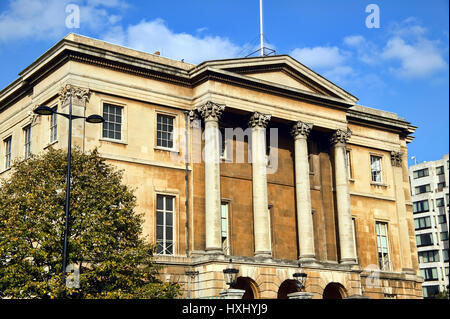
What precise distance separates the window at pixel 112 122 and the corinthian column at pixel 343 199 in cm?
1512

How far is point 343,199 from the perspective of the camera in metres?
44.9

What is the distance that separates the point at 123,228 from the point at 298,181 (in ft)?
50.1

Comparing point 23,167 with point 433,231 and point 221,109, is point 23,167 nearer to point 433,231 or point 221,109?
point 221,109

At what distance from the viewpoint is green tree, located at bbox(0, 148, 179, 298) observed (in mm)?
27609

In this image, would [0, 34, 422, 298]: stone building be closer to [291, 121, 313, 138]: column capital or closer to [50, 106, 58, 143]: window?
[291, 121, 313, 138]: column capital

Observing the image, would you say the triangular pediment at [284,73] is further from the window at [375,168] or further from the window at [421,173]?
the window at [421,173]

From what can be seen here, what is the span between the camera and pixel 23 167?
3072cm

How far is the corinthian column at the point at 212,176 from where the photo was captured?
3825cm

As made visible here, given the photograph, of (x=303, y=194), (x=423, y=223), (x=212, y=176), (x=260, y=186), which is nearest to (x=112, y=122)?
(x=212, y=176)

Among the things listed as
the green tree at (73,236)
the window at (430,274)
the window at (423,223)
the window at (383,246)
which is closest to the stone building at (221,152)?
the window at (383,246)

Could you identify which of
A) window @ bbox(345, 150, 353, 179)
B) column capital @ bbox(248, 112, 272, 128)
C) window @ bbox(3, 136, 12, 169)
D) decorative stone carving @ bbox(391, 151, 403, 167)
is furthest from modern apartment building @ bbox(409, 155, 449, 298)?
window @ bbox(3, 136, 12, 169)

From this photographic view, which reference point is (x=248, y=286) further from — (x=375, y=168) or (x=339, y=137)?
(x=375, y=168)

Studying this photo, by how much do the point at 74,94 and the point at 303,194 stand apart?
50.0ft
